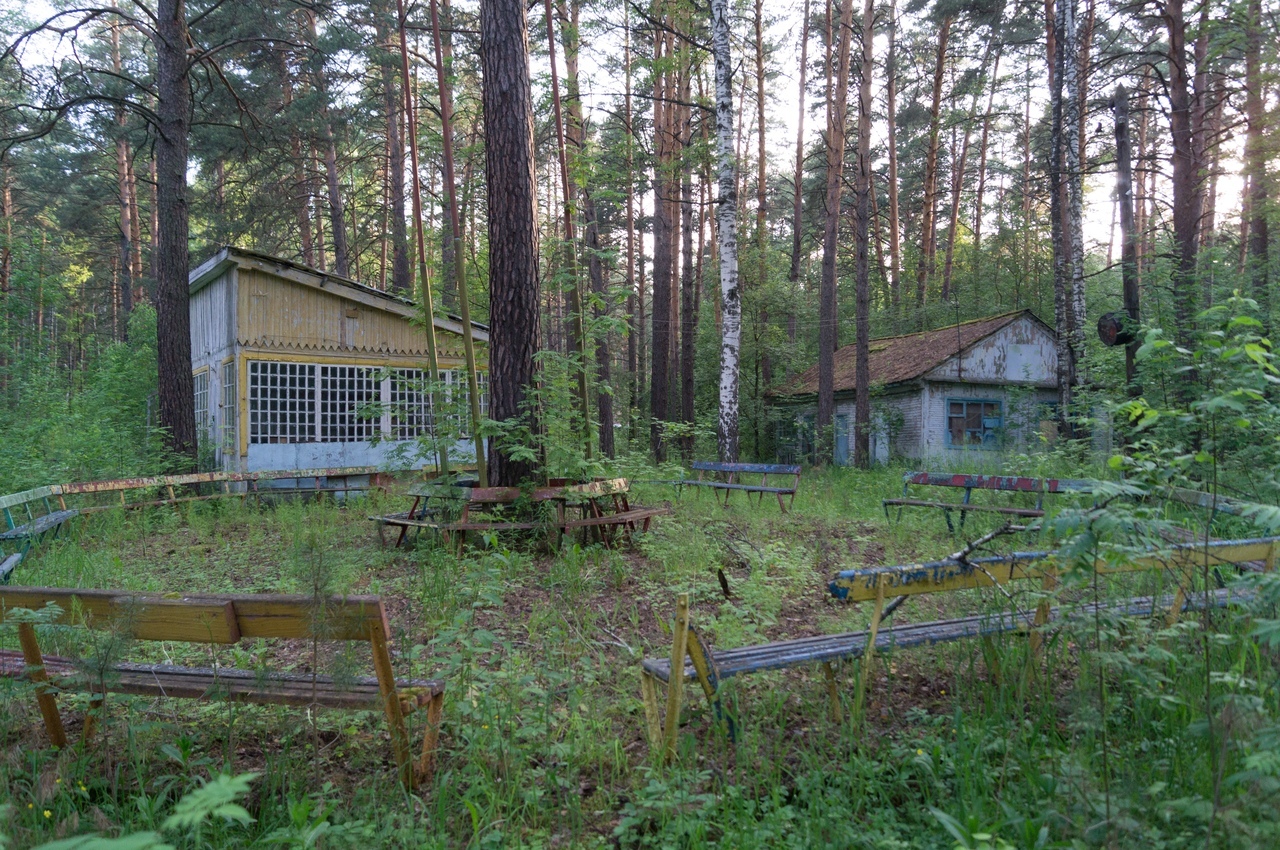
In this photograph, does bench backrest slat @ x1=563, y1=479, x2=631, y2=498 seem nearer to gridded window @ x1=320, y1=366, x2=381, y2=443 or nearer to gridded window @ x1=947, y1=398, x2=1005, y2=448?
gridded window @ x1=320, y1=366, x2=381, y2=443

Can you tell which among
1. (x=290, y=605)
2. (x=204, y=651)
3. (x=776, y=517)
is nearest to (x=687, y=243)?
(x=776, y=517)

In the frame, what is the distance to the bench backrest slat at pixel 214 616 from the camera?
2.56 metres

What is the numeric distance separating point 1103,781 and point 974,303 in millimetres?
25731

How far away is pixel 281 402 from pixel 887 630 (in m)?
13.3

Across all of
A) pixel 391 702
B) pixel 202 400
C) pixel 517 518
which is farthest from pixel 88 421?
pixel 391 702

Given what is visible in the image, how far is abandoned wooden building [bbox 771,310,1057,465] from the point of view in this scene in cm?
1852

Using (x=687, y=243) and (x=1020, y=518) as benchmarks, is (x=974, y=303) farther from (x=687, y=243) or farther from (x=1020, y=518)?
(x=1020, y=518)

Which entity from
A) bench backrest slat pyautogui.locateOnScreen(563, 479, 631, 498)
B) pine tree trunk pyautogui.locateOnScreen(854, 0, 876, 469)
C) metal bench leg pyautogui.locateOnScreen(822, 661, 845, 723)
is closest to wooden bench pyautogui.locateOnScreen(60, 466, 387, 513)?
bench backrest slat pyautogui.locateOnScreen(563, 479, 631, 498)

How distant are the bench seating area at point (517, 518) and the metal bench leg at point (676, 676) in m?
3.59

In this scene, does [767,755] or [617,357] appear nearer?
[767,755]

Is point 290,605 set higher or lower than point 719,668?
higher

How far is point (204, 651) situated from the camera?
14.4 ft

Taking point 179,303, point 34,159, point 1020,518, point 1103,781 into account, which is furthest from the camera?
point 34,159

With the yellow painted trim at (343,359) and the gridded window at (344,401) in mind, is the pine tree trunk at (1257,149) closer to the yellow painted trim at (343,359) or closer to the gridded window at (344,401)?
the yellow painted trim at (343,359)
